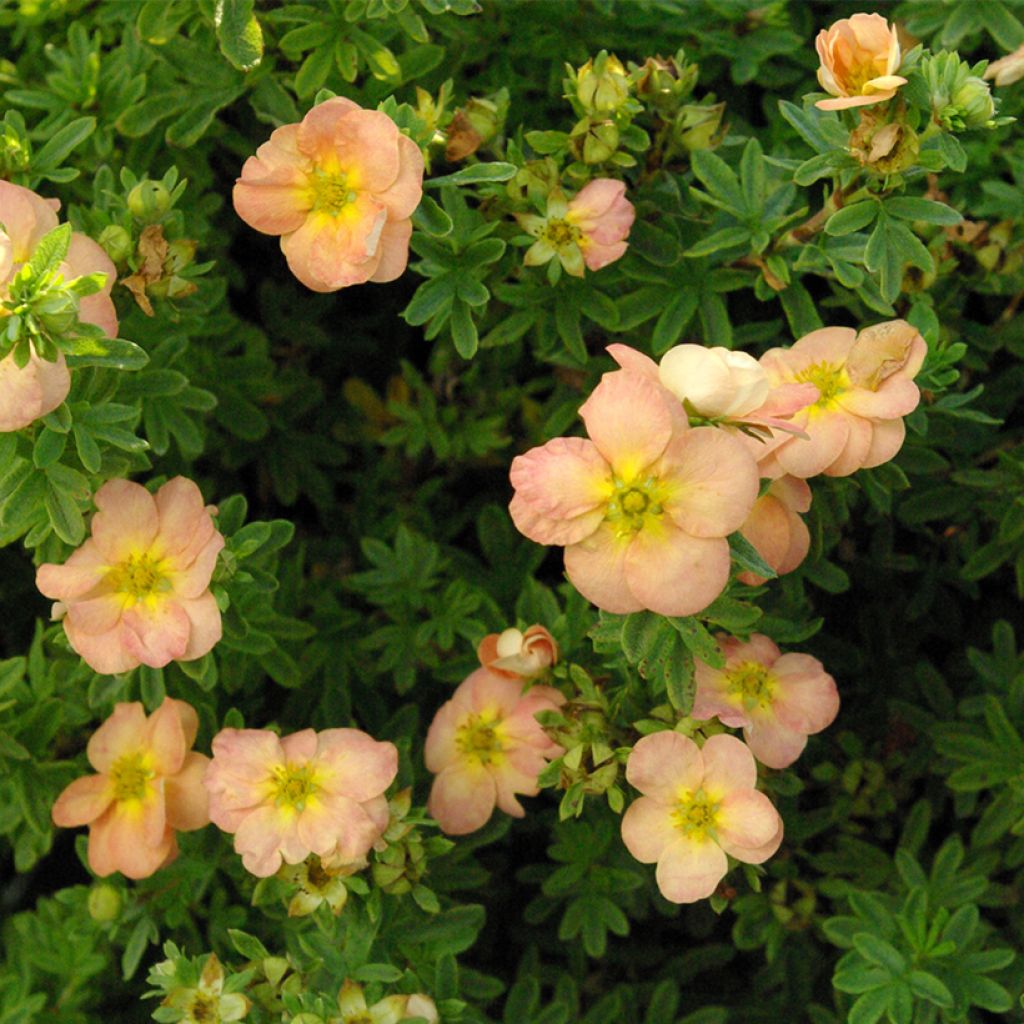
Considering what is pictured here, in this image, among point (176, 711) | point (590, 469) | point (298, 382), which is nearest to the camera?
point (590, 469)

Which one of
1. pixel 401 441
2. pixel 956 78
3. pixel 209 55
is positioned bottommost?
pixel 401 441

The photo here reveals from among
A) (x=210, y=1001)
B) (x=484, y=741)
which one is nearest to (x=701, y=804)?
(x=484, y=741)

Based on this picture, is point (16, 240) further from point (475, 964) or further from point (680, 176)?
point (475, 964)

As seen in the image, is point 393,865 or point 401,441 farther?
point 401,441

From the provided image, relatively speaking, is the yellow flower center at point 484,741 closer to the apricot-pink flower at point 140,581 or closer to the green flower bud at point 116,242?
the apricot-pink flower at point 140,581

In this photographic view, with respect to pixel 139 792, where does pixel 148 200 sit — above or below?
above

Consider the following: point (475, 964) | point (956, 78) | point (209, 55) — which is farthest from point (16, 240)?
Answer: point (475, 964)

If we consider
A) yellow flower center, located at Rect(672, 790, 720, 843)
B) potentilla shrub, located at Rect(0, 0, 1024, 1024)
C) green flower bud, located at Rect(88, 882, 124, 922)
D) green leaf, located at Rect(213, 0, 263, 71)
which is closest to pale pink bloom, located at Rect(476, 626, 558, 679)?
potentilla shrub, located at Rect(0, 0, 1024, 1024)

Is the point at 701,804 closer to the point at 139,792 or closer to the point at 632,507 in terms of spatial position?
the point at 632,507
